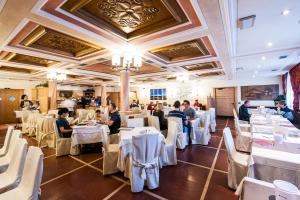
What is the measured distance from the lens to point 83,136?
12.3 feet

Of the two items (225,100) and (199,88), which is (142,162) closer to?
(225,100)

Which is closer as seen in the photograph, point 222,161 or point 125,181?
point 125,181

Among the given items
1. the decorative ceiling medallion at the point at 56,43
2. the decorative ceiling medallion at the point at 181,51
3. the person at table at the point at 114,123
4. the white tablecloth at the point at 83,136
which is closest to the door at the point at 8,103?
the decorative ceiling medallion at the point at 56,43

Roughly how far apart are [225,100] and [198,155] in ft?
26.5

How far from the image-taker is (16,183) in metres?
1.74

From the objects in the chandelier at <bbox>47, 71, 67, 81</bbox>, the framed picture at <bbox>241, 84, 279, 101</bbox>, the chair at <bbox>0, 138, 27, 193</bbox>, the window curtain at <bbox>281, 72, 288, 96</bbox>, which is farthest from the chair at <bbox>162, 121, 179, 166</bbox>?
the framed picture at <bbox>241, 84, 279, 101</bbox>

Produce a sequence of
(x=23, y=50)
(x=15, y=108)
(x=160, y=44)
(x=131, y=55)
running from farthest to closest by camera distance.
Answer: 1. (x=15, y=108)
2. (x=131, y=55)
3. (x=23, y=50)
4. (x=160, y=44)

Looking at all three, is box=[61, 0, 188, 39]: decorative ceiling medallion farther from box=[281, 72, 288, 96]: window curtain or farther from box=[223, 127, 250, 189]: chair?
box=[281, 72, 288, 96]: window curtain

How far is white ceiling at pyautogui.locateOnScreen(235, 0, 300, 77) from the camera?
81.0 inches

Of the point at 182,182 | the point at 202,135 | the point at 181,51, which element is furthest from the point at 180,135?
the point at 181,51

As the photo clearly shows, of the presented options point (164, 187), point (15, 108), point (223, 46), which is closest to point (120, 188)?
point (164, 187)

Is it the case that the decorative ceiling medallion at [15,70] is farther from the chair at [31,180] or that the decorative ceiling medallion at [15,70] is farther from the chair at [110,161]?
the chair at [31,180]

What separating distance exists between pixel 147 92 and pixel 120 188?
12.1m

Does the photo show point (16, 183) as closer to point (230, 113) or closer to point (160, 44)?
point (160, 44)
